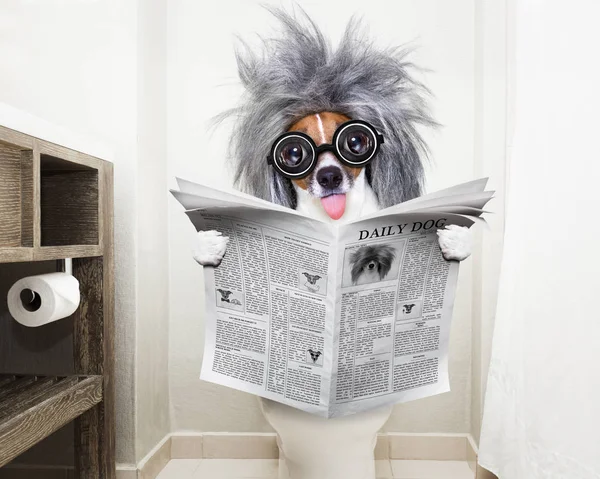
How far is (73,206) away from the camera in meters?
1.13

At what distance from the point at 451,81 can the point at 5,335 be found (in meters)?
1.51

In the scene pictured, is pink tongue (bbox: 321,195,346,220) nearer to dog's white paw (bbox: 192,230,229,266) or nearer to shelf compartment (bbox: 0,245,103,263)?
dog's white paw (bbox: 192,230,229,266)

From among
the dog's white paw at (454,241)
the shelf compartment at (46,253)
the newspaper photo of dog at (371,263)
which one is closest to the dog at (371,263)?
the newspaper photo of dog at (371,263)

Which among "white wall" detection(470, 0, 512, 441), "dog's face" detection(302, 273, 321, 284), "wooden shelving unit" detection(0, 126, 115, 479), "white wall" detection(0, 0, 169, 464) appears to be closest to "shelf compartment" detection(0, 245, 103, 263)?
"wooden shelving unit" detection(0, 126, 115, 479)

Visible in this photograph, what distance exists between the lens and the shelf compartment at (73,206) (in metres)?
1.12

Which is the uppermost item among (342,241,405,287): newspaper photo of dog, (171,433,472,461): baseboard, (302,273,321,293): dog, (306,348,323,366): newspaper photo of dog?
(342,241,405,287): newspaper photo of dog

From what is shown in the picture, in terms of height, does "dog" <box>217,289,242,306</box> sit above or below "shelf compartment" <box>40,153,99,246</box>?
below

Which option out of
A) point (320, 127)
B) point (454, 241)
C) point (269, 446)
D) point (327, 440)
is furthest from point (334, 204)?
point (269, 446)

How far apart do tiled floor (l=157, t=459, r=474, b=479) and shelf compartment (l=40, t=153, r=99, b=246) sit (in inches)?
31.0

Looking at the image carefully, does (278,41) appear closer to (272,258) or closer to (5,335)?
(272,258)

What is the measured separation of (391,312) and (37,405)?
680 millimetres

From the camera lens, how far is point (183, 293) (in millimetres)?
1578

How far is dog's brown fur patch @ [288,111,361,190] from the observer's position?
1.14 m

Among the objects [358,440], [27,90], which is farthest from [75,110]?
[358,440]
